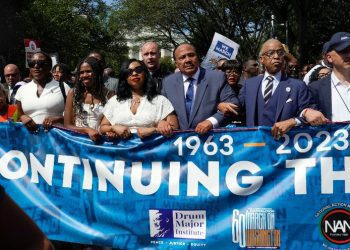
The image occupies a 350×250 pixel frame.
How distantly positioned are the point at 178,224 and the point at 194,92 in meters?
1.26

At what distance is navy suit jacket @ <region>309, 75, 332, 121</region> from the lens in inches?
183

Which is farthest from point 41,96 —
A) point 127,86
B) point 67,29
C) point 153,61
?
point 67,29

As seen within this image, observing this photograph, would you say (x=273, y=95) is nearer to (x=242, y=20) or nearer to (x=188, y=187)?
(x=188, y=187)

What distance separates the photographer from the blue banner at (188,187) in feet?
14.4

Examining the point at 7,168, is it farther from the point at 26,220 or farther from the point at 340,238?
the point at 26,220

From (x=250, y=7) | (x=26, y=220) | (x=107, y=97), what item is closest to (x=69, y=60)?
(x=250, y=7)

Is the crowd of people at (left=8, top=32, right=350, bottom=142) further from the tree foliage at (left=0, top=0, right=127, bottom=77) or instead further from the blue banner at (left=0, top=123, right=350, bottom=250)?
the tree foliage at (left=0, top=0, right=127, bottom=77)

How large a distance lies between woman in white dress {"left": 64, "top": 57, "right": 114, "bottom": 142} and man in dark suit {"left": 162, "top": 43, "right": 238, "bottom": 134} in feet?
2.12

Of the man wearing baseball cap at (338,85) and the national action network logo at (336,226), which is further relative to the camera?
the man wearing baseball cap at (338,85)

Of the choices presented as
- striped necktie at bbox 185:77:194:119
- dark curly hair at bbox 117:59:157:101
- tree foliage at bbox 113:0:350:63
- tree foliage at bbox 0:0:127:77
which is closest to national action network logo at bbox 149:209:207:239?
striped necktie at bbox 185:77:194:119

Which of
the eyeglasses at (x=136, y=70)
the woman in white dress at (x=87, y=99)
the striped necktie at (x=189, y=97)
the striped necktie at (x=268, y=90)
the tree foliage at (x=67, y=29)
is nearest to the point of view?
the striped necktie at (x=268, y=90)

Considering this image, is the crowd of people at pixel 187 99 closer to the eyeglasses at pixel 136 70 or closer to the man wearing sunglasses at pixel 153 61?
the eyeglasses at pixel 136 70

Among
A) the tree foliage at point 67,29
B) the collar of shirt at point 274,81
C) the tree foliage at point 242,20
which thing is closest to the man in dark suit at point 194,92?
the collar of shirt at point 274,81

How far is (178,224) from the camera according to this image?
4.70m
